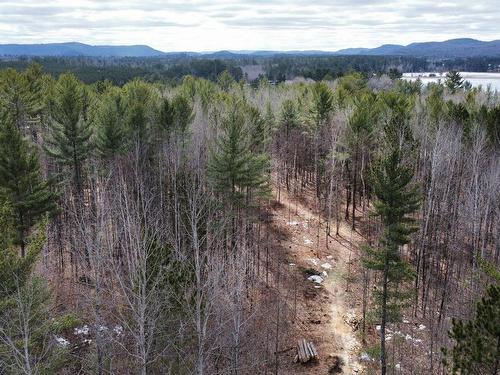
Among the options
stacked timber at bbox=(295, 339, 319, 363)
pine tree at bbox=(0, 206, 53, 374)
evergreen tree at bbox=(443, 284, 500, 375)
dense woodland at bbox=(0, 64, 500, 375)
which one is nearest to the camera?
evergreen tree at bbox=(443, 284, 500, 375)

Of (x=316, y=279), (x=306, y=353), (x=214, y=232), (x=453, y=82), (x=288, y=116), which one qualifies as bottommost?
(x=306, y=353)

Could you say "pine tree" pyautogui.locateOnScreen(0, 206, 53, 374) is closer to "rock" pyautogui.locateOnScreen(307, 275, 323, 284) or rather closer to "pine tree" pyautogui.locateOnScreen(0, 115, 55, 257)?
"pine tree" pyautogui.locateOnScreen(0, 115, 55, 257)

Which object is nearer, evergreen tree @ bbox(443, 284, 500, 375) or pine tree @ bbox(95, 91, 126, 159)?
evergreen tree @ bbox(443, 284, 500, 375)

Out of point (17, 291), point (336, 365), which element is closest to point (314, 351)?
point (336, 365)

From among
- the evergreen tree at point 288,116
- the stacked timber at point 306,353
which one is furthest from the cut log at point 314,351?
the evergreen tree at point 288,116

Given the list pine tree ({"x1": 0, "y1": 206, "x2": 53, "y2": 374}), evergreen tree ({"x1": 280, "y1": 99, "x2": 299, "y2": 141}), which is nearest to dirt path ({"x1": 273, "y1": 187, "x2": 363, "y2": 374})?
evergreen tree ({"x1": 280, "y1": 99, "x2": 299, "y2": 141})

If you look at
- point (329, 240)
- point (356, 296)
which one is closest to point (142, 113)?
point (329, 240)

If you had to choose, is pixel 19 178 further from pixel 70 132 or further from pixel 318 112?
pixel 318 112

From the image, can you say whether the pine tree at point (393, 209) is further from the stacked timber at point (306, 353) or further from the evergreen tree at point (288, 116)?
the evergreen tree at point (288, 116)
